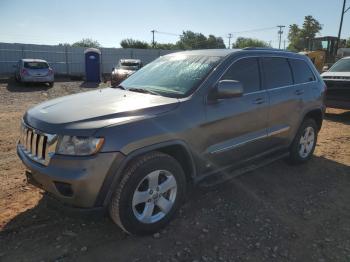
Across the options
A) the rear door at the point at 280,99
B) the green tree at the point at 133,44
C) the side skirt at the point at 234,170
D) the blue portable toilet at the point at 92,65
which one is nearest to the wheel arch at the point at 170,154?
the side skirt at the point at 234,170

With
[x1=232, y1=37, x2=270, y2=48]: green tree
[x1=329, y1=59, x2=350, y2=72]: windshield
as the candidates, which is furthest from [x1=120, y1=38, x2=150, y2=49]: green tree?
Answer: [x1=329, y1=59, x2=350, y2=72]: windshield

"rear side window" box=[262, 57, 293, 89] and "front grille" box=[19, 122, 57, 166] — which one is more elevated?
"rear side window" box=[262, 57, 293, 89]

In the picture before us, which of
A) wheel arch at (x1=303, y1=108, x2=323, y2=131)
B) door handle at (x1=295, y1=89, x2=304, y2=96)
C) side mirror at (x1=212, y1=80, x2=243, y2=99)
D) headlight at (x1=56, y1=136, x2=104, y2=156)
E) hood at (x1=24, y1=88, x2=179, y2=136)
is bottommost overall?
wheel arch at (x1=303, y1=108, x2=323, y2=131)

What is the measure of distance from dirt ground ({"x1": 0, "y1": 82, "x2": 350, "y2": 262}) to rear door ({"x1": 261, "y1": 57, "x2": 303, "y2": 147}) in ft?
2.30

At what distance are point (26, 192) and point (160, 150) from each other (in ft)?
6.51

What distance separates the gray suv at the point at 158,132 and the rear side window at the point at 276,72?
16 millimetres

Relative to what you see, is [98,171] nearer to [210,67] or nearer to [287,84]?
[210,67]

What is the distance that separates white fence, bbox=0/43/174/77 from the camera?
75.1 feet

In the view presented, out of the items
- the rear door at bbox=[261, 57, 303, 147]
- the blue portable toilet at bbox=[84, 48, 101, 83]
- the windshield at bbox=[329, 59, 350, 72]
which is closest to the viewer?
the rear door at bbox=[261, 57, 303, 147]

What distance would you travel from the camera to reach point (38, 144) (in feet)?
10.4

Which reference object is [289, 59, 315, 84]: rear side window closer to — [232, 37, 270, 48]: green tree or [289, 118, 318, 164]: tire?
[289, 118, 318, 164]: tire

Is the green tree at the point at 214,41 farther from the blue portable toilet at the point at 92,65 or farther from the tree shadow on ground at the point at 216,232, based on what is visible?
the tree shadow on ground at the point at 216,232

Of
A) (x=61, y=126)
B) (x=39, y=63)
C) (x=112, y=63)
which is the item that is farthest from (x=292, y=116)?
(x=112, y=63)

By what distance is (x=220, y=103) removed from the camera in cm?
383
